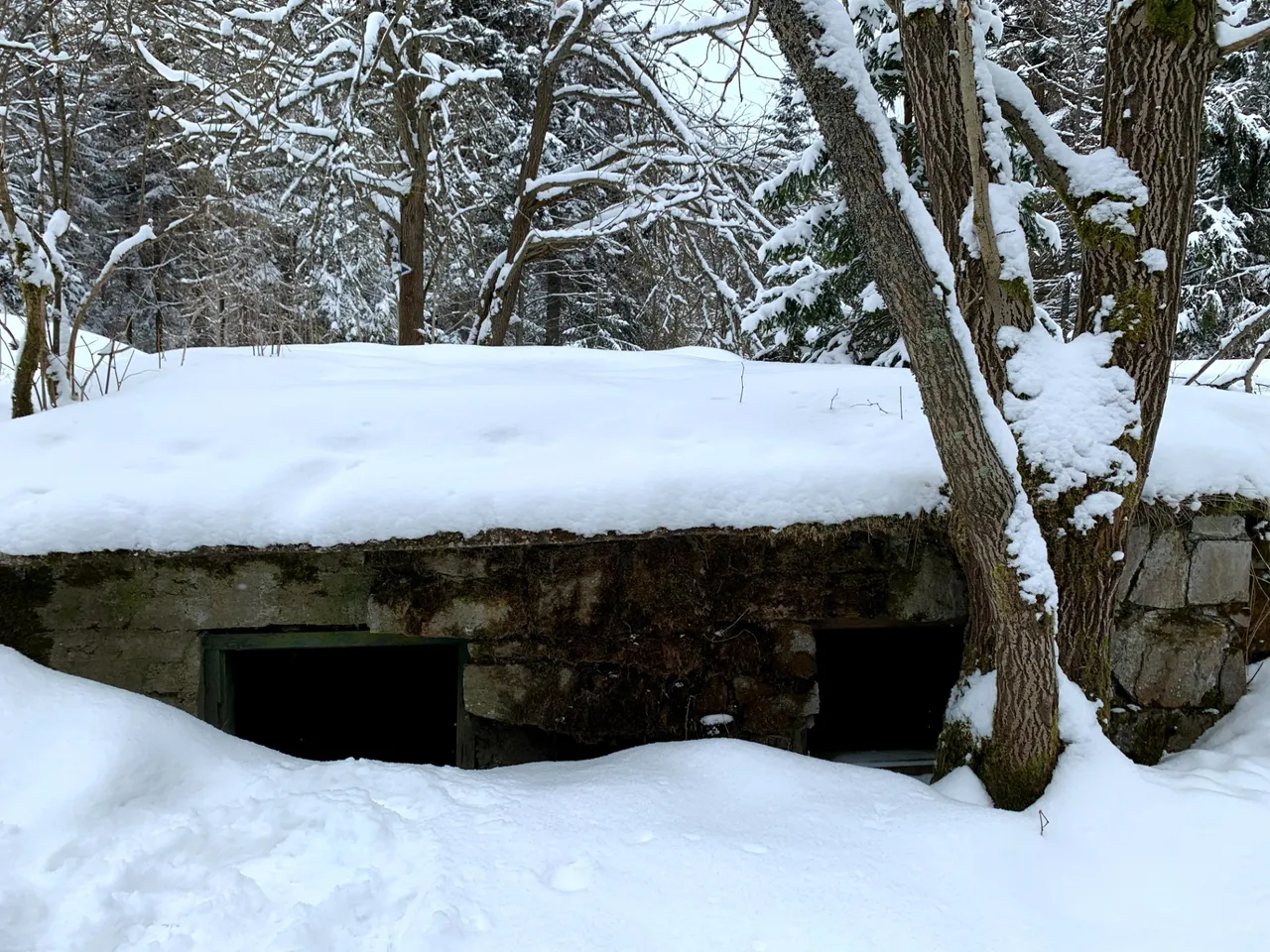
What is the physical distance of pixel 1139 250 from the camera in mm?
2500

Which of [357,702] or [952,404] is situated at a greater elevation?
[952,404]

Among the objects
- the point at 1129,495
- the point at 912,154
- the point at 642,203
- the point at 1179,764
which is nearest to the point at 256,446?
the point at 1129,495

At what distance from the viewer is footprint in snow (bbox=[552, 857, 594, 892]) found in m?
1.89

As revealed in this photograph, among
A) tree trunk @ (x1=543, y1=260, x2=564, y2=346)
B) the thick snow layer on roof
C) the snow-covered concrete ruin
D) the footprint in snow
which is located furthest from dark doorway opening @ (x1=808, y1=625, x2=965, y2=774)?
tree trunk @ (x1=543, y1=260, x2=564, y2=346)

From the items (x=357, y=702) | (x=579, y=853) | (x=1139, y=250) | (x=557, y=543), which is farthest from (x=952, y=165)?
(x=357, y=702)

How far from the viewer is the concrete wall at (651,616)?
310cm

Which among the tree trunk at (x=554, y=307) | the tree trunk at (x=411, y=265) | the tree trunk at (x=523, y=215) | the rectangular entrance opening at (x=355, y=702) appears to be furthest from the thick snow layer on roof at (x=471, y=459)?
the tree trunk at (x=554, y=307)

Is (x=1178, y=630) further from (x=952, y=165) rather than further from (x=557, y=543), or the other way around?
(x=557, y=543)

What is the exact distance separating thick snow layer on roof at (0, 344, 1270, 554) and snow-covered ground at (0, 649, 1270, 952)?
594 mm

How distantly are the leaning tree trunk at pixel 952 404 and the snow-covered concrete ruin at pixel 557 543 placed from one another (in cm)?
52

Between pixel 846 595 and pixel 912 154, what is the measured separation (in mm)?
2801

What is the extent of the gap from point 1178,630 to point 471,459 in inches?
107

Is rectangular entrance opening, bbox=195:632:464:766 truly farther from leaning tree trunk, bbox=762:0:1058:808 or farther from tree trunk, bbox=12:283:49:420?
leaning tree trunk, bbox=762:0:1058:808

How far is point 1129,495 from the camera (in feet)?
8.32
